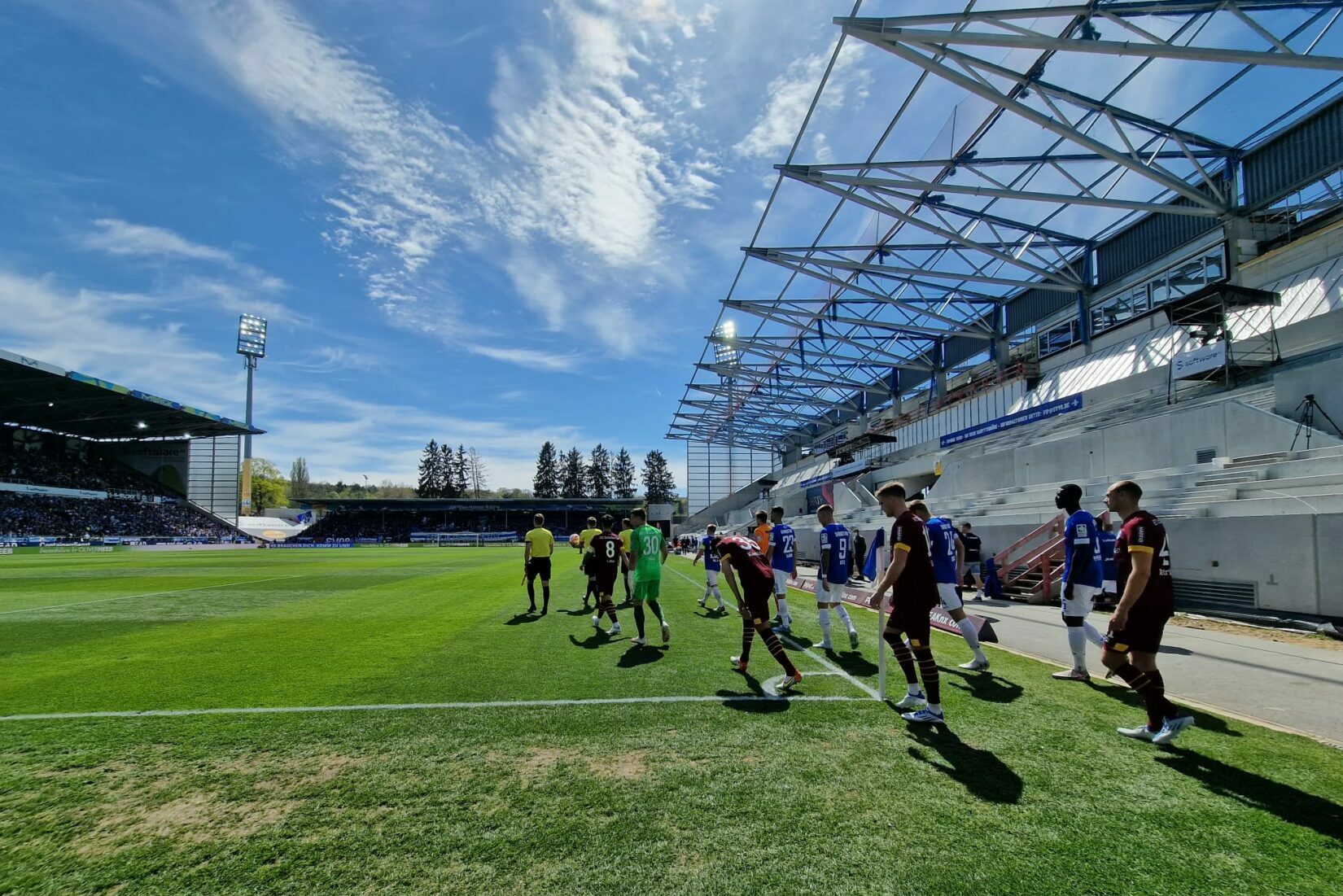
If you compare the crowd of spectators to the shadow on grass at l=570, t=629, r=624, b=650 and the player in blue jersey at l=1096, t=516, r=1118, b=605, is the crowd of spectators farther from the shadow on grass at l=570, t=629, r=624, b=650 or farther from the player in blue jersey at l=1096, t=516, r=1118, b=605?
the player in blue jersey at l=1096, t=516, r=1118, b=605

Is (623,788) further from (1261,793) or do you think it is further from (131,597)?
(131,597)

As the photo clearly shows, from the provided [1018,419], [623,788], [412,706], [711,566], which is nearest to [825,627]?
[623,788]

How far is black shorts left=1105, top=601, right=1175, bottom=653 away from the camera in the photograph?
4332mm

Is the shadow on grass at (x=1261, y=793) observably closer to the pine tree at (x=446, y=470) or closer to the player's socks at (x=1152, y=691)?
the player's socks at (x=1152, y=691)

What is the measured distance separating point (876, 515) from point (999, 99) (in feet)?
61.0

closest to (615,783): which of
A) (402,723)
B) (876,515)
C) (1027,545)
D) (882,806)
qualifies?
(882,806)

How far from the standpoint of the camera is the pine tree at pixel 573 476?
107625 millimetres

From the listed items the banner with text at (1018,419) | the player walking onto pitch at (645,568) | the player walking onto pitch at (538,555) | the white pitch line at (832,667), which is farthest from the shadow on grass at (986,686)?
the banner with text at (1018,419)

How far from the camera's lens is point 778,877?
2.77m

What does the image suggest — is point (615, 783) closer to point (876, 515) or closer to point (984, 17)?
point (984, 17)

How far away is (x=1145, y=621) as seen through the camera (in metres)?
4.35

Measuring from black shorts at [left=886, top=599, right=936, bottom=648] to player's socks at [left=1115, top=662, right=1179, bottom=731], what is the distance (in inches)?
52.6

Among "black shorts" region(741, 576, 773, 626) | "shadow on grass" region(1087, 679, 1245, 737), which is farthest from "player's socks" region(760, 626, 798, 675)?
"shadow on grass" region(1087, 679, 1245, 737)

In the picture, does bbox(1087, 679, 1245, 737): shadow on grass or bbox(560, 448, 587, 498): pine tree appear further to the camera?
bbox(560, 448, 587, 498): pine tree
